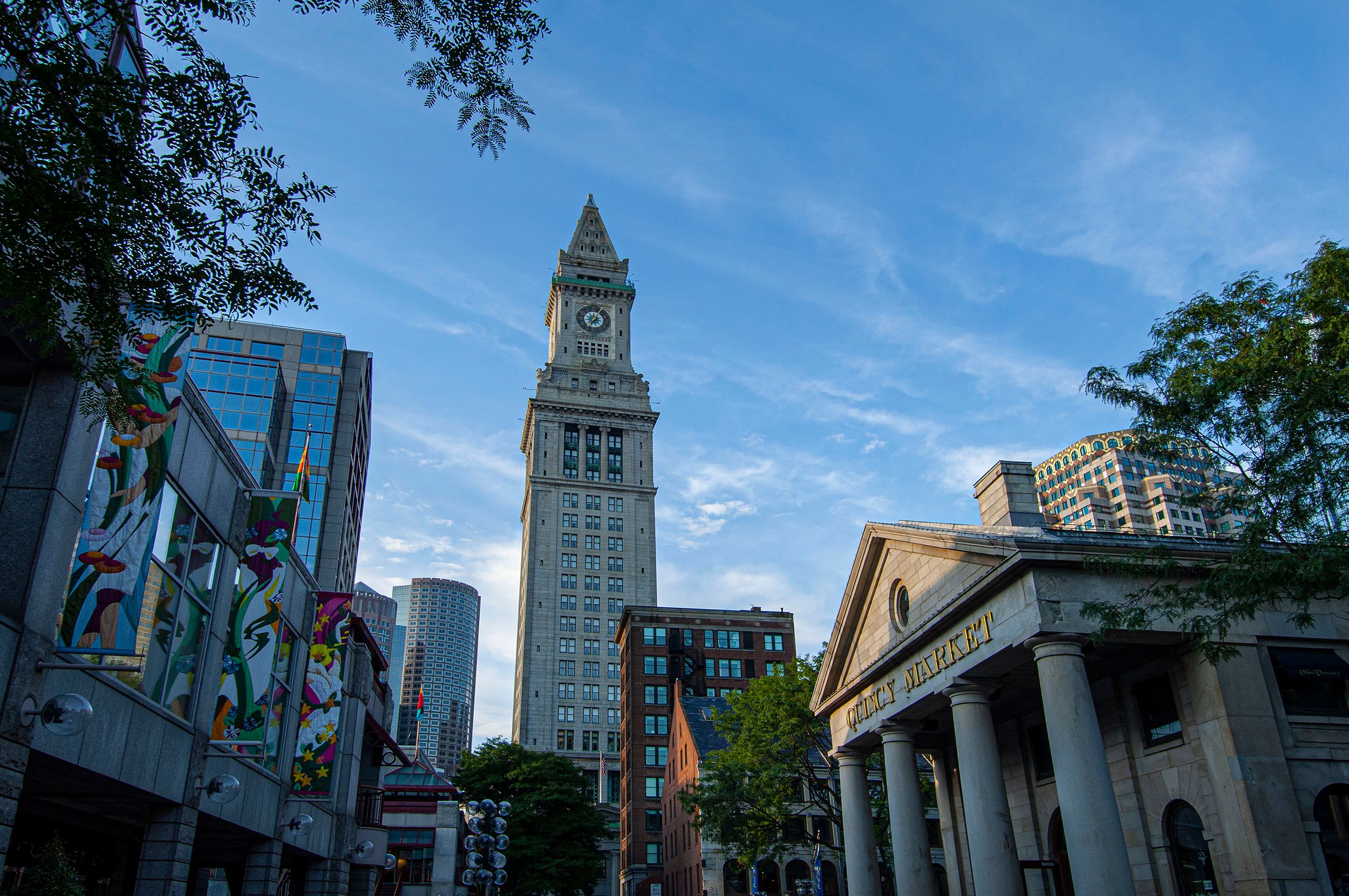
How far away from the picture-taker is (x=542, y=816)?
6134 cm

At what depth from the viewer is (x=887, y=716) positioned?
28500 millimetres

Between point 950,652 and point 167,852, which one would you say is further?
point 950,652

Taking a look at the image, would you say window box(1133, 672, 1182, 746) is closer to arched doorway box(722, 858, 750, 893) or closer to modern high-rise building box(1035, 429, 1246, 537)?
arched doorway box(722, 858, 750, 893)

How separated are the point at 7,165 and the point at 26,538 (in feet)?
22.7

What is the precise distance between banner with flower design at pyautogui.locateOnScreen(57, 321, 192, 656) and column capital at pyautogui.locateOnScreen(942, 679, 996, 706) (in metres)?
18.4

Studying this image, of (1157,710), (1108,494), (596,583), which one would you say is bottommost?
(1157,710)

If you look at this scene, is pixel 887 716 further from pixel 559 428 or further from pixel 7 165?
pixel 559 428

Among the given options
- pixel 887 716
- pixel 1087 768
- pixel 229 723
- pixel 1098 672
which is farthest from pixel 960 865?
pixel 229 723

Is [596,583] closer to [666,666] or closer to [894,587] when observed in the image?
[666,666]

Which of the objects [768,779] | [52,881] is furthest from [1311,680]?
[52,881]

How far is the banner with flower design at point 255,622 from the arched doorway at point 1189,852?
20902 mm

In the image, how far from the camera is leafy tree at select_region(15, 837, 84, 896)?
13336 mm

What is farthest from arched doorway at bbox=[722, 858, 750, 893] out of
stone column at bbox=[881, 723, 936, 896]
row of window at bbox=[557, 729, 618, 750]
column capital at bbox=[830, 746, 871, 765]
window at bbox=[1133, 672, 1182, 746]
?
row of window at bbox=[557, 729, 618, 750]

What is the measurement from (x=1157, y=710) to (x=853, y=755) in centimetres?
1218
